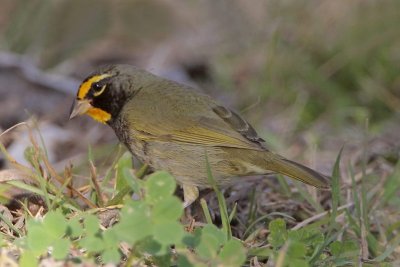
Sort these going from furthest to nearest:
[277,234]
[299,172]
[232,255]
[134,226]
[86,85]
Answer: [86,85] → [299,172] → [277,234] → [232,255] → [134,226]

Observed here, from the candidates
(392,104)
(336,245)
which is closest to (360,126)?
(392,104)

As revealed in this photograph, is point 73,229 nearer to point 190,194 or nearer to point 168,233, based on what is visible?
point 168,233

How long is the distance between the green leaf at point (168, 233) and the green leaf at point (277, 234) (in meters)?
0.74

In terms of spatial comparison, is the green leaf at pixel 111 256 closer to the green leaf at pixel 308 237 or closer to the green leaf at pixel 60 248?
the green leaf at pixel 60 248

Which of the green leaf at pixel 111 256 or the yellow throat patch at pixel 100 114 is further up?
the green leaf at pixel 111 256

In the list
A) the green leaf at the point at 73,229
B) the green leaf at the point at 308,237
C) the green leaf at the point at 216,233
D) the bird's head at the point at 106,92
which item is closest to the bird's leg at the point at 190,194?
the bird's head at the point at 106,92

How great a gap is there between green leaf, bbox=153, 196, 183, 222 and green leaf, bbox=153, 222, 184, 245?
0.08ft

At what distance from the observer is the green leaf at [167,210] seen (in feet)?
8.95

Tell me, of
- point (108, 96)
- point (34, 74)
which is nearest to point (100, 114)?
point (108, 96)

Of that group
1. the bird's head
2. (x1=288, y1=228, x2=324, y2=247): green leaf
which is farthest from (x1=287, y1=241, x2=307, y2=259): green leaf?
the bird's head

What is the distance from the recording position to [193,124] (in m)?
4.24

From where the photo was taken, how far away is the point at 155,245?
2.76 meters

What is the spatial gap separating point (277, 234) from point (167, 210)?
776 mm

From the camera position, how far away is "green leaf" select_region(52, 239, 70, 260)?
109 inches
